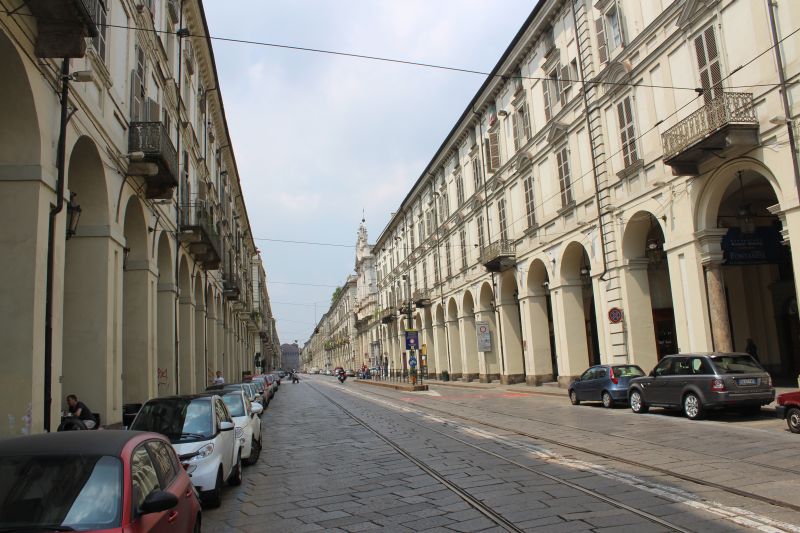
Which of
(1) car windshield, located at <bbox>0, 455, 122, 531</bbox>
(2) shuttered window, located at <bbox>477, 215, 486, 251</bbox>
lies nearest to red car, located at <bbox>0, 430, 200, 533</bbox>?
(1) car windshield, located at <bbox>0, 455, 122, 531</bbox>

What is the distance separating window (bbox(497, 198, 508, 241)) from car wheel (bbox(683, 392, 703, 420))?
1868 cm

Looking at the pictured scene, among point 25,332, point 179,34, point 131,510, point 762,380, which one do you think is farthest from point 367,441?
point 179,34

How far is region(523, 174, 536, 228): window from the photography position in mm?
29703

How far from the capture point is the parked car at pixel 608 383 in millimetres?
18906

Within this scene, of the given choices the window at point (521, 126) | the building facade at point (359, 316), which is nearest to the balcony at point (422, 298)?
the window at point (521, 126)

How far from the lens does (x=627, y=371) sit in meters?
19.3

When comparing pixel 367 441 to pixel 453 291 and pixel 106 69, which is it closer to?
pixel 106 69

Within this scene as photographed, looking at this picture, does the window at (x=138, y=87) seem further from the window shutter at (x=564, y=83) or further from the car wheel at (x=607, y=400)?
the window shutter at (x=564, y=83)

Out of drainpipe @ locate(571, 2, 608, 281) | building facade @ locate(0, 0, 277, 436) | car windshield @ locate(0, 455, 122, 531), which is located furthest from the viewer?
drainpipe @ locate(571, 2, 608, 281)

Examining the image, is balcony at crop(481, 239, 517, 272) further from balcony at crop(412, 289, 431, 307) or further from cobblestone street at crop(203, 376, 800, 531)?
cobblestone street at crop(203, 376, 800, 531)

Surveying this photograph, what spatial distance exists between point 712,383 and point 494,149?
21941 mm

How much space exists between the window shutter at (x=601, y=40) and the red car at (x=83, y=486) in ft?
72.9

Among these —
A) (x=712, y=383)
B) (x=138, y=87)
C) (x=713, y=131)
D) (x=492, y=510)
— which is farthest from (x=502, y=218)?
(x=492, y=510)

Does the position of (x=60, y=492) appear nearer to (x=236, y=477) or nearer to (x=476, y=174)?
(x=236, y=477)
